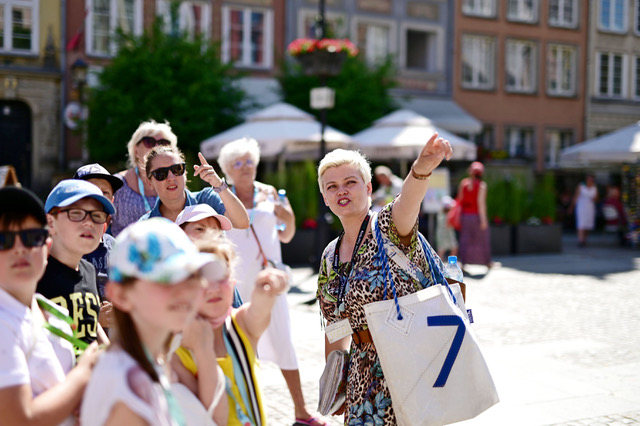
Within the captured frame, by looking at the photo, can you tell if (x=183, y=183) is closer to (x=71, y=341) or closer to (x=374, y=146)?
(x=71, y=341)

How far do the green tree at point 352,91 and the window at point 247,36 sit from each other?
1.28m

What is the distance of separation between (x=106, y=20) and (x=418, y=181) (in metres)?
20.7

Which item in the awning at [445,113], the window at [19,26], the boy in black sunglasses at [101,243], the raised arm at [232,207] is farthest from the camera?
the awning at [445,113]

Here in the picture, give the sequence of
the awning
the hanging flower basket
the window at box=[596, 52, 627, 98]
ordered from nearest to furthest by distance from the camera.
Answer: the hanging flower basket, the awning, the window at box=[596, 52, 627, 98]

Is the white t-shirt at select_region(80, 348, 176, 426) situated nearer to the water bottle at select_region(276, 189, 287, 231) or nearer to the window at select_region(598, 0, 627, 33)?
the water bottle at select_region(276, 189, 287, 231)

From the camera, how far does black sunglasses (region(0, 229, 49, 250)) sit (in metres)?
1.99

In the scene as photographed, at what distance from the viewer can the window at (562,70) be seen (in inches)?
1171

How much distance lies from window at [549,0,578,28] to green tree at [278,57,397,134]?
1016 cm

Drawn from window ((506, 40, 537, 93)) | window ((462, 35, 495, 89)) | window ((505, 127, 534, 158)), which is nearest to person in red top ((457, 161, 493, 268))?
window ((462, 35, 495, 89))

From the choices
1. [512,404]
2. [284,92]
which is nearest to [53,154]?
[284,92]

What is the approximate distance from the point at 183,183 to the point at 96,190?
1277 millimetres

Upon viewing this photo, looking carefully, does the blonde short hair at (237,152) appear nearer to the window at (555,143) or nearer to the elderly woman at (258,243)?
the elderly woman at (258,243)

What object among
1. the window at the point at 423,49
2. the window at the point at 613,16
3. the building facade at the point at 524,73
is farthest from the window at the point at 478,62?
the window at the point at 613,16

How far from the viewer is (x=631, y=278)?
12539mm
